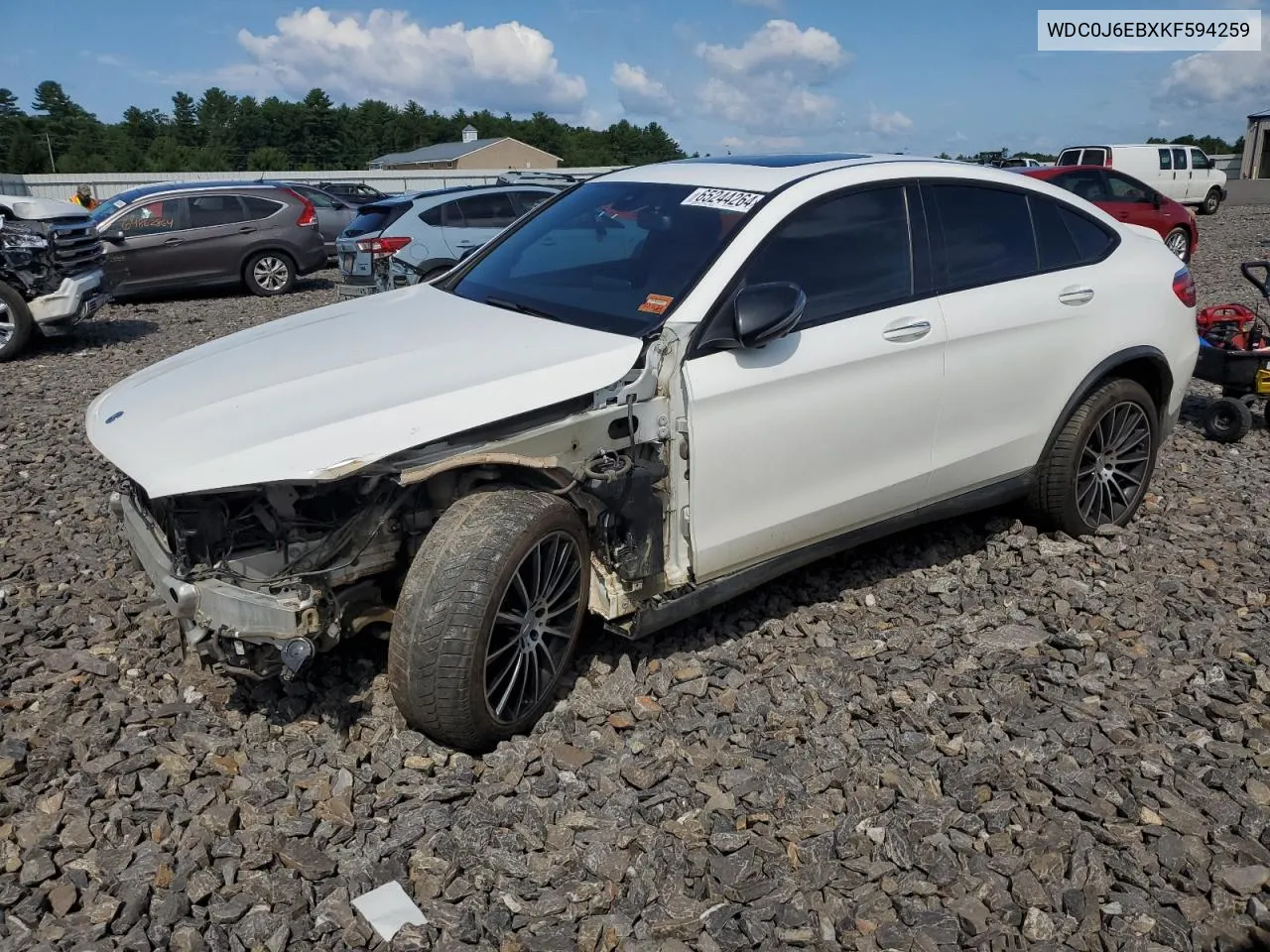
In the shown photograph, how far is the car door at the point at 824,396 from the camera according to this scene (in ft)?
11.7

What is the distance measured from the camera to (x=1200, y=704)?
369 cm

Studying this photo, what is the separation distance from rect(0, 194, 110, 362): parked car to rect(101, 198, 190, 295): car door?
3639 millimetres

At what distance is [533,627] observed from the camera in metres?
3.35

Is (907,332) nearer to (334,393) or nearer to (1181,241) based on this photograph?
(334,393)

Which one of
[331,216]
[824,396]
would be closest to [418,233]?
[331,216]

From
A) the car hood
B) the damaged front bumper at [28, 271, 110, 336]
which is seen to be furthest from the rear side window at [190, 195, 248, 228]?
the car hood

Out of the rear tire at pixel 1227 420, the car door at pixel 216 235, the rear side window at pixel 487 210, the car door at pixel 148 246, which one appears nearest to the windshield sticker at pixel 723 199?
the rear tire at pixel 1227 420

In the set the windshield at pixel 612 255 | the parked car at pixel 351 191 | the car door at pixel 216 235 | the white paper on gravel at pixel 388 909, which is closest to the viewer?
the white paper on gravel at pixel 388 909

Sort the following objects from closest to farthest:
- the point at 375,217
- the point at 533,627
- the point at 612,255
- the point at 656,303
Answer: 1. the point at 533,627
2. the point at 656,303
3. the point at 612,255
4. the point at 375,217

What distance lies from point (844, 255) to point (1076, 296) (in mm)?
1335

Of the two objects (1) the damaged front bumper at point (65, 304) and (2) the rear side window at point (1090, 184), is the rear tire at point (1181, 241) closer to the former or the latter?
(2) the rear side window at point (1090, 184)

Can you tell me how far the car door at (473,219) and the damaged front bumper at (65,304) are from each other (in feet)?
13.2

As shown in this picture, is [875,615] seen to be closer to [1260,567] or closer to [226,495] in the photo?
[1260,567]

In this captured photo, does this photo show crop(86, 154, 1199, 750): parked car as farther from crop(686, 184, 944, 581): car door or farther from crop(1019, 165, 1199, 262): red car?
crop(1019, 165, 1199, 262): red car
